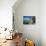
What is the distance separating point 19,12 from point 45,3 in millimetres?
1375

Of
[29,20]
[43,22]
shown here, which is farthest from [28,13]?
[43,22]

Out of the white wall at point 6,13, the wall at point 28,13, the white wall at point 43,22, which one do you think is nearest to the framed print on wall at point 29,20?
the wall at point 28,13

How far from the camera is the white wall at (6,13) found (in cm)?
424

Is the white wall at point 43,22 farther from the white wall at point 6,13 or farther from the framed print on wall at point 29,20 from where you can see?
the white wall at point 6,13

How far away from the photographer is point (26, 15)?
5641 mm

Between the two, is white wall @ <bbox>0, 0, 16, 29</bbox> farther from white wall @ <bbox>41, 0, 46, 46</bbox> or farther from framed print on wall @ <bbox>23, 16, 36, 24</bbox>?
white wall @ <bbox>41, 0, 46, 46</bbox>

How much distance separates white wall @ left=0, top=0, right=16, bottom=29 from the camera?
4.24 m

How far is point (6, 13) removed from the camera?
169 inches

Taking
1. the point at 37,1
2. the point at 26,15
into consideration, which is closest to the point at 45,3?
the point at 37,1

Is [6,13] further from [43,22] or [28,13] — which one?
[43,22]

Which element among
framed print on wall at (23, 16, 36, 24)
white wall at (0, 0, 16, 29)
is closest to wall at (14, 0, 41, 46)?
framed print on wall at (23, 16, 36, 24)

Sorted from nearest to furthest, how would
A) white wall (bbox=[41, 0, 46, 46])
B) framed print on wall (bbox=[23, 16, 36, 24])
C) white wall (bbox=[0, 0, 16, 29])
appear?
white wall (bbox=[0, 0, 16, 29]) < white wall (bbox=[41, 0, 46, 46]) < framed print on wall (bbox=[23, 16, 36, 24])

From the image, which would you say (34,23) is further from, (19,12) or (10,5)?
(10,5)

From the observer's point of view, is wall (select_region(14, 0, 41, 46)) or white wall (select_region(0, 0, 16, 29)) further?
wall (select_region(14, 0, 41, 46))
